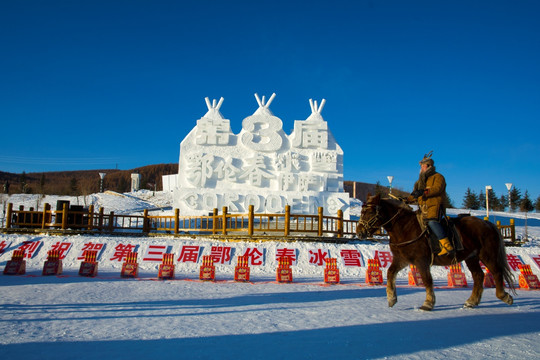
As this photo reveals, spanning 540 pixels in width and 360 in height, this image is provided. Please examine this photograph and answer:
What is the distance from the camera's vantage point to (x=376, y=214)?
596 centimetres

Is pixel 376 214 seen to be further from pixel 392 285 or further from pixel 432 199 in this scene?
pixel 392 285

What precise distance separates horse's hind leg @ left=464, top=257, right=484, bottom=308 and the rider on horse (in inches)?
33.4

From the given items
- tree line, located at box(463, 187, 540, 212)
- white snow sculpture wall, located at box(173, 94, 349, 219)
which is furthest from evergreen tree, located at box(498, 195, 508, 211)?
white snow sculpture wall, located at box(173, 94, 349, 219)

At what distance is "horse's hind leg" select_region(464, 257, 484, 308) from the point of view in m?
6.09

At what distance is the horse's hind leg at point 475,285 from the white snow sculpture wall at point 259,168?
11500 millimetres

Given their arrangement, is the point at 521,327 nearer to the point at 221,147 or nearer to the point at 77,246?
the point at 77,246

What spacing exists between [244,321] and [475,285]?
3.99 metres

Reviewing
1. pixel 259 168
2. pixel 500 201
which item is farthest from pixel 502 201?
pixel 259 168

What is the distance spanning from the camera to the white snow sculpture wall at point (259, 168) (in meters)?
18.2

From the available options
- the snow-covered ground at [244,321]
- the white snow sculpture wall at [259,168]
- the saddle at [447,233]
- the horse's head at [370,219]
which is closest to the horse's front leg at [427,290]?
the snow-covered ground at [244,321]

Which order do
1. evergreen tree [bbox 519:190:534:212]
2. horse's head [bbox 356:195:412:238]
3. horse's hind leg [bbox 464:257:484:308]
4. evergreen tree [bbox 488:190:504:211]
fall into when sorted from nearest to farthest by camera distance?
horse's head [bbox 356:195:412:238], horse's hind leg [bbox 464:257:484:308], evergreen tree [bbox 519:190:534:212], evergreen tree [bbox 488:190:504:211]

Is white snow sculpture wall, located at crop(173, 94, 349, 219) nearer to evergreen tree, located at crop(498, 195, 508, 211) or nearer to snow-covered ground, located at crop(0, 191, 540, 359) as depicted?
snow-covered ground, located at crop(0, 191, 540, 359)

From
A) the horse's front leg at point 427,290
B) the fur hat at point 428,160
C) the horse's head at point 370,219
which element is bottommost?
the horse's front leg at point 427,290

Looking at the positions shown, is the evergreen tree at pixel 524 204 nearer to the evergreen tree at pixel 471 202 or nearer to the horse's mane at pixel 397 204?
the evergreen tree at pixel 471 202
